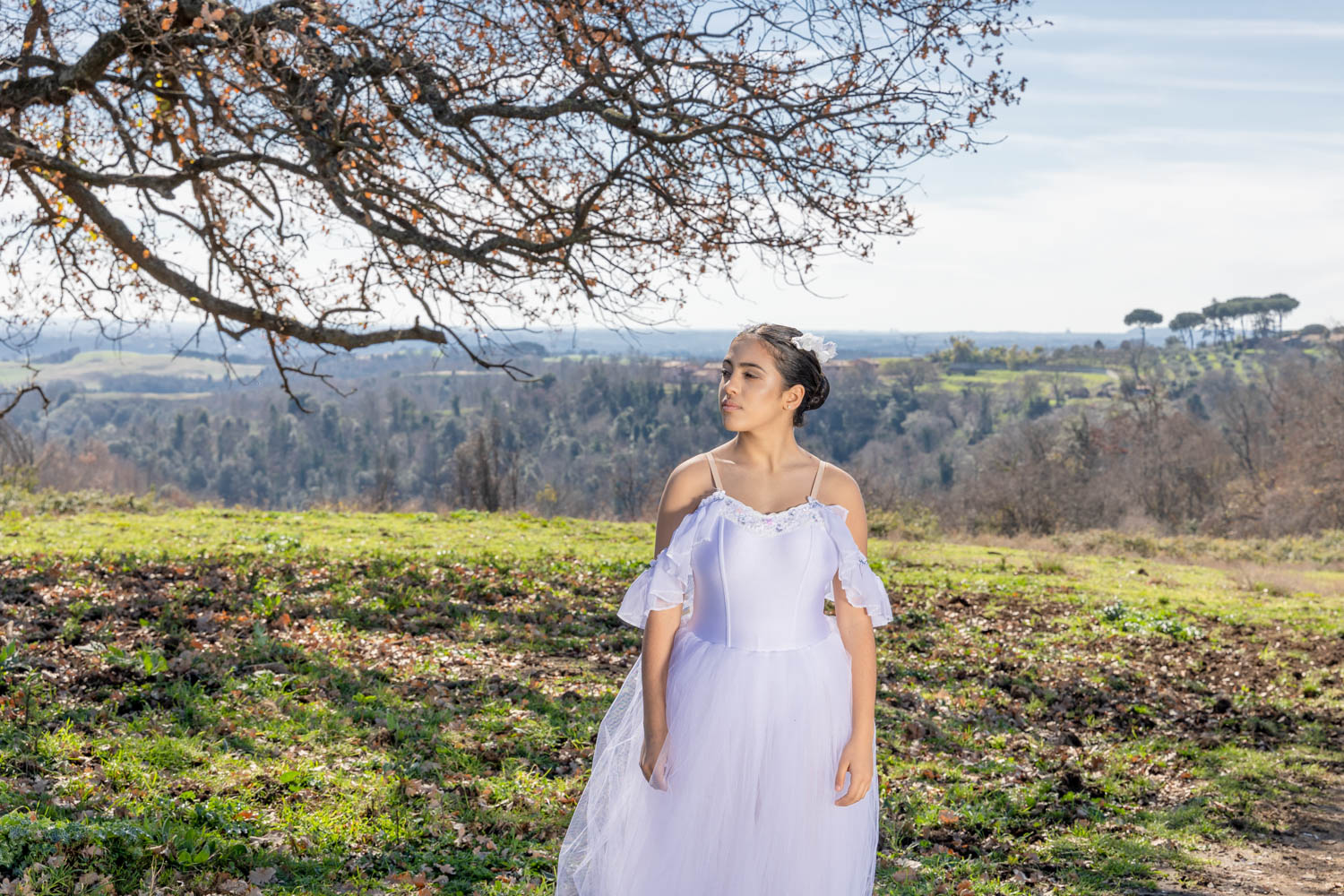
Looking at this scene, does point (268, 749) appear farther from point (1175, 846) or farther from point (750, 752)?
point (1175, 846)

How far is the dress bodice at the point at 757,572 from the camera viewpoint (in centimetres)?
313

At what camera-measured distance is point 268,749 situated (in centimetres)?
586

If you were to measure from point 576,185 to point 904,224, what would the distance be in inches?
145

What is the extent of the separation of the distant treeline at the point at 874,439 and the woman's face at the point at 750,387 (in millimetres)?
20627

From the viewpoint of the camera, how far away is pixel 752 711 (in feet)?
10.2

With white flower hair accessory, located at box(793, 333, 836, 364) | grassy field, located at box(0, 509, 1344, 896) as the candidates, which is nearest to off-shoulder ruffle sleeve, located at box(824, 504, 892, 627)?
white flower hair accessory, located at box(793, 333, 836, 364)

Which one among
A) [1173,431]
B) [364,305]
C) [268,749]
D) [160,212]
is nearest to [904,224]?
[364,305]

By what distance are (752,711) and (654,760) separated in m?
0.36

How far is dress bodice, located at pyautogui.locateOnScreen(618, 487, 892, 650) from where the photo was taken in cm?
313

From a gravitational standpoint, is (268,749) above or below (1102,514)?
above

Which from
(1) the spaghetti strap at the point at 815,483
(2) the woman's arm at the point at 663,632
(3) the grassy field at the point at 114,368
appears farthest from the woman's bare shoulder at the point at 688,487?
(3) the grassy field at the point at 114,368

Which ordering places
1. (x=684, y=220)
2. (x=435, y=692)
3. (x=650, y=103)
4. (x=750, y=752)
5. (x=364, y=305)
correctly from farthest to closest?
(x=364, y=305), (x=684, y=220), (x=650, y=103), (x=435, y=692), (x=750, y=752)

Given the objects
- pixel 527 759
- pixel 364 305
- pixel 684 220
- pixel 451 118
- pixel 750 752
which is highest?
pixel 451 118

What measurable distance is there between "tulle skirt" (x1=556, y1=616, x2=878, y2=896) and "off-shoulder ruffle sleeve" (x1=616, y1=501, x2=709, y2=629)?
0.66ft
